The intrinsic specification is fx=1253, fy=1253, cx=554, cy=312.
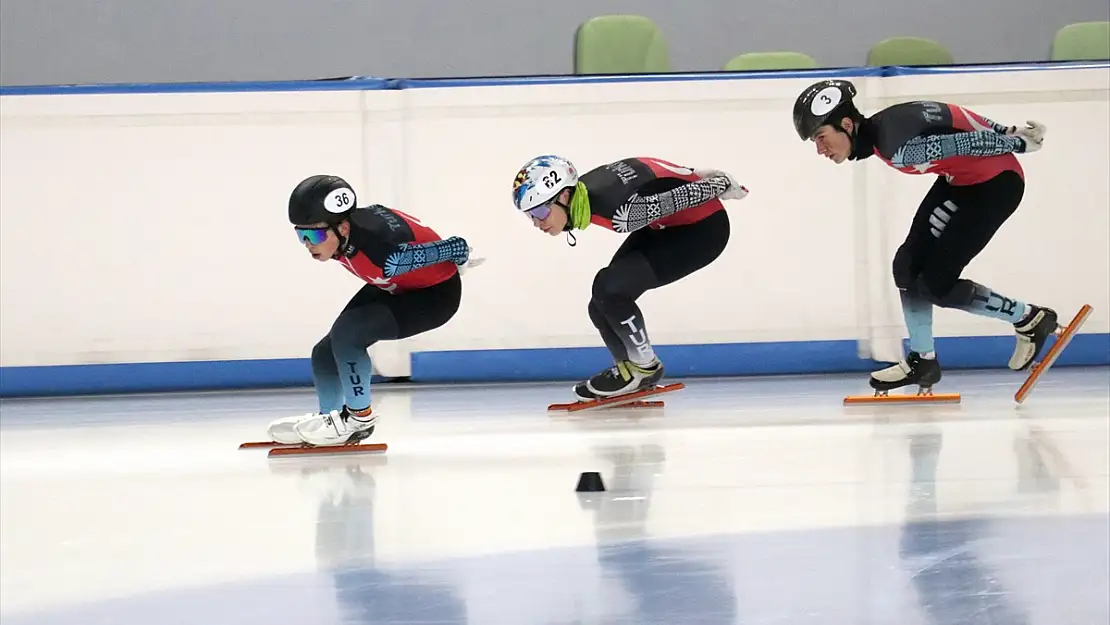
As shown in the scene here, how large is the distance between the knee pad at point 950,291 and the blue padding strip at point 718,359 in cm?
111

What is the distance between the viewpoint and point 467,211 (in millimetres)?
6020

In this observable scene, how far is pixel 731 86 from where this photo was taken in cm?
600

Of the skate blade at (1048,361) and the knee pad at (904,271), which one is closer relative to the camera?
the skate blade at (1048,361)

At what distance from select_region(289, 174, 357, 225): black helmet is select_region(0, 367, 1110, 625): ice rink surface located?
2.64ft

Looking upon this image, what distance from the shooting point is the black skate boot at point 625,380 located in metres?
5.11

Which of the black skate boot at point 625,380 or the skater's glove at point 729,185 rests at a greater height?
the skater's glove at point 729,185

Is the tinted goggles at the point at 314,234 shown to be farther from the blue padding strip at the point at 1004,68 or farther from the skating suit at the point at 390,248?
the blue padding strip at the point at 1004,68

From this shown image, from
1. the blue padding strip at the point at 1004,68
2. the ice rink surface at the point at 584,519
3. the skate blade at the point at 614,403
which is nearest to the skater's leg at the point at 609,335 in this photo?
the skate blade at the point at 614,403

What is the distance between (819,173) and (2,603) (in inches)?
172

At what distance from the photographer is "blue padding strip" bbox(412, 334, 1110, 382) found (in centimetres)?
605

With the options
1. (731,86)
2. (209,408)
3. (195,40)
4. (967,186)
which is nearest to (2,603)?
(209,408)

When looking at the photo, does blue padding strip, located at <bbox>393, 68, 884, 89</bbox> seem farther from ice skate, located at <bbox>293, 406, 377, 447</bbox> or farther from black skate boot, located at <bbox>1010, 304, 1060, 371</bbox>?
ice skate, located at <bbox>293, 406, 377, 447</bbox>

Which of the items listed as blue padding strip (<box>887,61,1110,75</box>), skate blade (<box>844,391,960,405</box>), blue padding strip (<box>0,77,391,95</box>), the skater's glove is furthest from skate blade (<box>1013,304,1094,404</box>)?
blue padding strip (<box>0,77,391,95</box>)

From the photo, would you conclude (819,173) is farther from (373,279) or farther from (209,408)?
(209,408)
